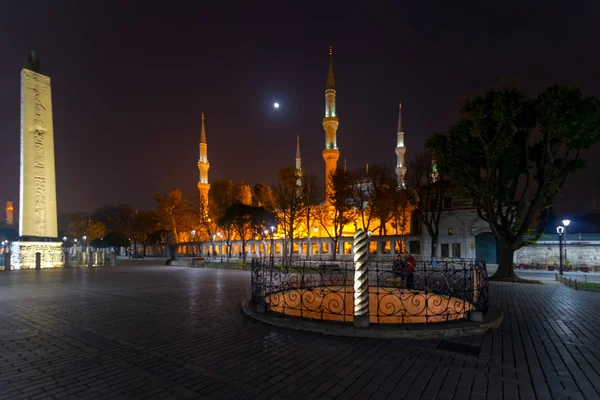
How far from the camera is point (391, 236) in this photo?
4450 cm

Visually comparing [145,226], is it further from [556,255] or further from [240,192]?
[556,255]

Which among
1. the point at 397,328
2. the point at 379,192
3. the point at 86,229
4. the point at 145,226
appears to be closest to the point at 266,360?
the point at 397,328

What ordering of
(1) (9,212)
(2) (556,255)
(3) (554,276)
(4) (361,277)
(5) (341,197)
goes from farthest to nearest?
1. (1) (9,212)
2. (5) (341,197)
3. (2) (556,255)
4. (3) (554,276)
5. (4) (361,277)

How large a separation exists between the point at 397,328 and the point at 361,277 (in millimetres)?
1350

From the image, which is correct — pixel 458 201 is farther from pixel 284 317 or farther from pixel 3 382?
pixel 3 382

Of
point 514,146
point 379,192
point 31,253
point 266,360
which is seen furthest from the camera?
point 379,192

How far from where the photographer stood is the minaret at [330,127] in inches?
2258

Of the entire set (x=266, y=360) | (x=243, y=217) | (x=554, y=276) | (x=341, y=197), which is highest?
(x=341, y=197)

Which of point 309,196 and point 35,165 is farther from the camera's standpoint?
point 309,196

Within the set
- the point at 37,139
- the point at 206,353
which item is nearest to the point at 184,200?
the point at 37,139

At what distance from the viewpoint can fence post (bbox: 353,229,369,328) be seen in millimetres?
7733

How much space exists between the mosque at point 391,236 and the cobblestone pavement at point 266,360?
92.9 ft

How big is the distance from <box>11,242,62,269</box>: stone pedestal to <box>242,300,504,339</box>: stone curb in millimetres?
28835

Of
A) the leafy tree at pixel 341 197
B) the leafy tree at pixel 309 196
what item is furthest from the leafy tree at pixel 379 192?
the leafy tree at pixel 309 196
